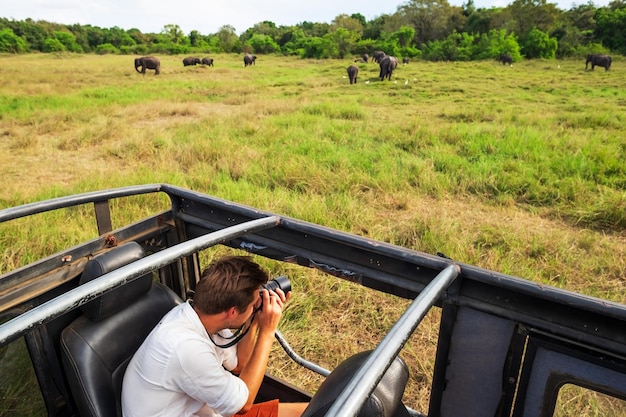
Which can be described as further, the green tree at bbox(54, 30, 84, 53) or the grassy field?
the green tree at bbox(54, 30, 84, 53)

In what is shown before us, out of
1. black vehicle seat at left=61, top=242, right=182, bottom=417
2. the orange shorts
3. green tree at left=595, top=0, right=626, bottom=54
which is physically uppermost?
green tree at left=595, top=0, right=626, bottom=54

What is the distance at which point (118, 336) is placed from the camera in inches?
63.6

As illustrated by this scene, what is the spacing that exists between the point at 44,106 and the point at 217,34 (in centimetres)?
5474

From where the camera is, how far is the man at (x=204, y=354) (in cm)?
132

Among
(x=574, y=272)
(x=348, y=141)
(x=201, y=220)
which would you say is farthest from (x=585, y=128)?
(x=201, y=220)

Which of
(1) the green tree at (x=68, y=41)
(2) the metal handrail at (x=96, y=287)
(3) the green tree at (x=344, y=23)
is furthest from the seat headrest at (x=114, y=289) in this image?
(3) the green tree at (x=344, y=23)

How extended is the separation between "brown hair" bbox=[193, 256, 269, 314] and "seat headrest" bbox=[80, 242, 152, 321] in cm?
38

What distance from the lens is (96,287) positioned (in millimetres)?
1110

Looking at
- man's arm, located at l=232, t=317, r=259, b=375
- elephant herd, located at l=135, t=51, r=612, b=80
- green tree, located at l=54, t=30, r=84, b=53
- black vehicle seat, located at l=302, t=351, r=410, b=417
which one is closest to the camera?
black vehicle seat, located at l=302, t=351, r=410, b=417

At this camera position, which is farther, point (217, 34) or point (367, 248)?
point (217, 34)

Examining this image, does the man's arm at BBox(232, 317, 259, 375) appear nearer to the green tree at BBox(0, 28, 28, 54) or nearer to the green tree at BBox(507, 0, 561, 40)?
the green tree at BBox(507, 0, 561, 40)

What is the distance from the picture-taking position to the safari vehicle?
1210 mm

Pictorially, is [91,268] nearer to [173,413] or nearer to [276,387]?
[173,413]

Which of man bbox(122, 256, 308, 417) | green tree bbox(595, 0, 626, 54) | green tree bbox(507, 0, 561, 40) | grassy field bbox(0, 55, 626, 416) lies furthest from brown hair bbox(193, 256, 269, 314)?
green tree bbox(507, 0, 561, 40)
